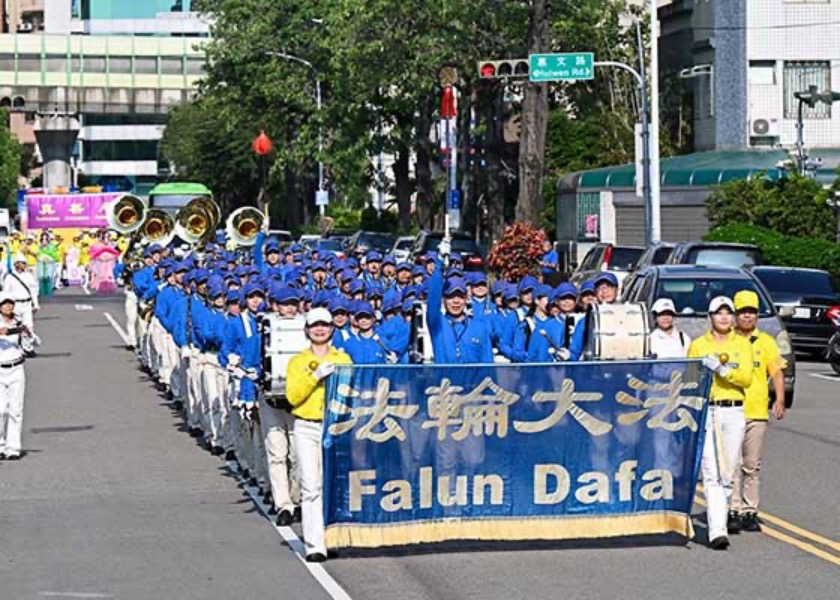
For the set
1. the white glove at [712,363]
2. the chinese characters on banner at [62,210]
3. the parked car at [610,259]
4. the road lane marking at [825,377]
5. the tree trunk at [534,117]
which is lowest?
the road lane marking at [825,377]

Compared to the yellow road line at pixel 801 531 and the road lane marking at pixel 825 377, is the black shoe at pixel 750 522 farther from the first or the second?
the road lane marking at pixel 825 377

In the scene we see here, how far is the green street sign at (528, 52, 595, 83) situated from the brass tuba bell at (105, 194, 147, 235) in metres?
7.95

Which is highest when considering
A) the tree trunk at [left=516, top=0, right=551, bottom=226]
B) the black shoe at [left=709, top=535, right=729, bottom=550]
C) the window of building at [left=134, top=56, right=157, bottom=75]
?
the window of building at [left=134, top=56, right=157, bottom=75]

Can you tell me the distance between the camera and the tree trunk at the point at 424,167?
202 ft

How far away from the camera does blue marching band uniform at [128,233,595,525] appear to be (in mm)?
15164

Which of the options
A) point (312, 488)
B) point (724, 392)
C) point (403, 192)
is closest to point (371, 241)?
point (403, 192)

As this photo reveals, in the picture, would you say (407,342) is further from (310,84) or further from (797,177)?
(310,84)

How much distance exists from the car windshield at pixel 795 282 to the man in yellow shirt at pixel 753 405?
1769 centimetres

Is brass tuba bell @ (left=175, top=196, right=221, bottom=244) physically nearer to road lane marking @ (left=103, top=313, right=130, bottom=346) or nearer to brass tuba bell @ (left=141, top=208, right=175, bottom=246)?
brass tuba bell @ (left=141, top=208, right=175, bottom=246)

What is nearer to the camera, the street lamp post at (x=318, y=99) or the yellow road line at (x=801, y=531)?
the yellow road line at (x=801, y=531)

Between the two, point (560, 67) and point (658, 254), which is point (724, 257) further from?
point (560, 67)

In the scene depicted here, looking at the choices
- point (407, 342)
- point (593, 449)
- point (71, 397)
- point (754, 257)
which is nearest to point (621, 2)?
point (754, 257)

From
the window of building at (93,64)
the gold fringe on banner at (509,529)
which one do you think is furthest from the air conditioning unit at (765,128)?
the window of building at (93,64)

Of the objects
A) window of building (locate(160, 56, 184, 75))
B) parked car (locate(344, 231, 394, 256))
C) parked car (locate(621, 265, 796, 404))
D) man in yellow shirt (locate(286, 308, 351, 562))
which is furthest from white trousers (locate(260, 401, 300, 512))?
window of building (locate(160, 56, 184, 75))
